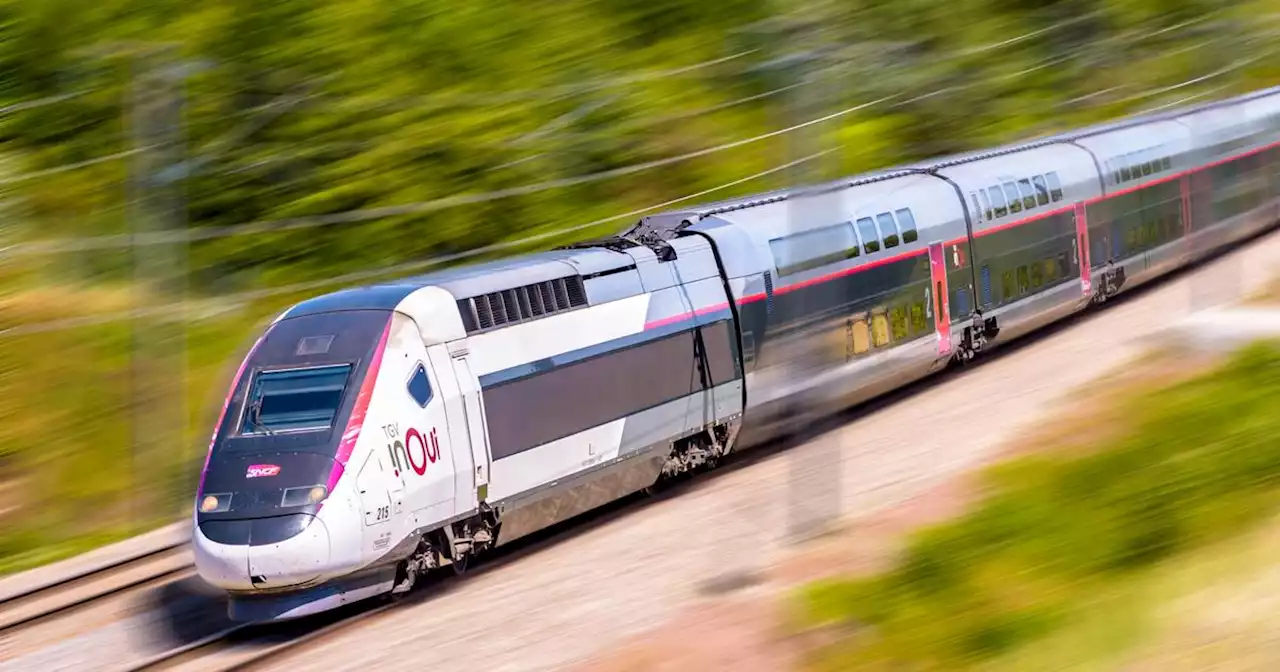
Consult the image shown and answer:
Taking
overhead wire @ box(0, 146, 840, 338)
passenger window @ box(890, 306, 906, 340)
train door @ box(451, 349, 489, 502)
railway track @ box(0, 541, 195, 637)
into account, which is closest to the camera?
train door @ box(451, 349, 489, 502)

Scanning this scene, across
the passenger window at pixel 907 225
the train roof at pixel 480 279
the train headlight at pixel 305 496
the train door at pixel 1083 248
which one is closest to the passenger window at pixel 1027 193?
the train door at pixel 1083 248

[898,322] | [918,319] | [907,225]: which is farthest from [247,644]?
[907,225]

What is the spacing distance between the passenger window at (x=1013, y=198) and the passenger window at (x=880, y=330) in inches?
186

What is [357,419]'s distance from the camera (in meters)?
13.1

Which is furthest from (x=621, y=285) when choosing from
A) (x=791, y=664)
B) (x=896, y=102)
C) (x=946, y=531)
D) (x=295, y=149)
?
(x=896, y=102)

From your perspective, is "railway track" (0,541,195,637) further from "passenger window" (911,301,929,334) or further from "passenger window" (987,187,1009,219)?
"passenger window" (987,187,1009,219)

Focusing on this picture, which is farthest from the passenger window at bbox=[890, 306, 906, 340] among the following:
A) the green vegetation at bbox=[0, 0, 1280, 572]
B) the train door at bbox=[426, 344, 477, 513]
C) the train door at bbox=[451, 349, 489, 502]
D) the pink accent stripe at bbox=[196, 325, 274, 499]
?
the pink accent stripe at bbox=[196, 325, 274, 499]

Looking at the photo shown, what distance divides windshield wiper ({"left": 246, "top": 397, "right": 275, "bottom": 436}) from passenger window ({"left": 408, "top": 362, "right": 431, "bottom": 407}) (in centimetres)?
133

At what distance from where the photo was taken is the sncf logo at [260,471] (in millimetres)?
13062

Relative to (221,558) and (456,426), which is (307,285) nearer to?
(456,426)

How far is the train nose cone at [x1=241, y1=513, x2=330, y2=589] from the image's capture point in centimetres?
1267

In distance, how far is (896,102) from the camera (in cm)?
3891

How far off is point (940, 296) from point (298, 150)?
1375cm

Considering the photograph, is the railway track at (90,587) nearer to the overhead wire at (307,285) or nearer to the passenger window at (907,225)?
the overhead wire at (307,285)
